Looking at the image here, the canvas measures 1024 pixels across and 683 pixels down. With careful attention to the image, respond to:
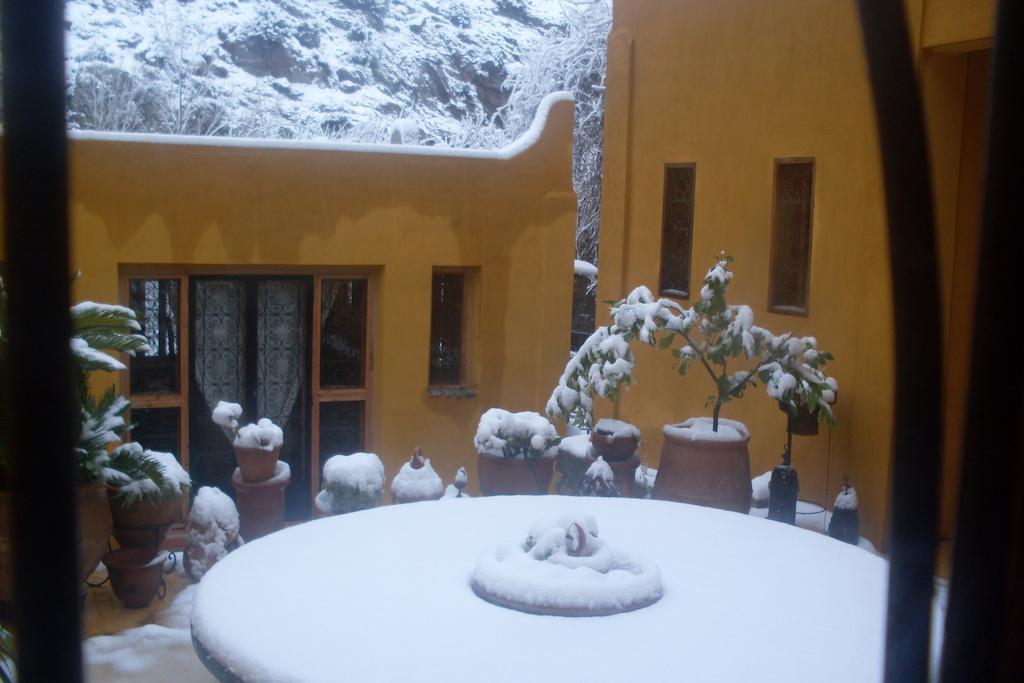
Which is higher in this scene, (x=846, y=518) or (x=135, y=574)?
(x=846, y=518)

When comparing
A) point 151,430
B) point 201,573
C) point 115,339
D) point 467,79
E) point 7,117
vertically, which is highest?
point 467,79

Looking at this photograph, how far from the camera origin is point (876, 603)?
4.07m

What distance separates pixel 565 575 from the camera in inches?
157

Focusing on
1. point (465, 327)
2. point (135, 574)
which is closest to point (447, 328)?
point (465, 327)

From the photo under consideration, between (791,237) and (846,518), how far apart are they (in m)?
2.23

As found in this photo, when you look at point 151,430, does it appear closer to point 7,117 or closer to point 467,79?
point 7,117

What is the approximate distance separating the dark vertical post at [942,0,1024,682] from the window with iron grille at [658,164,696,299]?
8.12 m

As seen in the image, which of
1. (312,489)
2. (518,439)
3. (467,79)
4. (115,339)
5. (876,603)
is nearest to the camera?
(876,603)

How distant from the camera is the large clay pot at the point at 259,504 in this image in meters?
6.95

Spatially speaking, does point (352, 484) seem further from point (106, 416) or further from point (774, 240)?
point (774, 240)

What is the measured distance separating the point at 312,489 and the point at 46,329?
26.2ft

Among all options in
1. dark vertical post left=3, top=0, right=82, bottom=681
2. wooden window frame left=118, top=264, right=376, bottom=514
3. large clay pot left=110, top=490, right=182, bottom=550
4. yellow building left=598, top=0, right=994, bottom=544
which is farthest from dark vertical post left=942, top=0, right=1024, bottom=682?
wooden window frame left=118, top=264, right=376, bottom=514

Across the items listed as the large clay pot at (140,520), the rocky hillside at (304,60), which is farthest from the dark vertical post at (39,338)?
the rocky hillside at (304,60)

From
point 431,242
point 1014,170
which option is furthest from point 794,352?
point 1014,170
